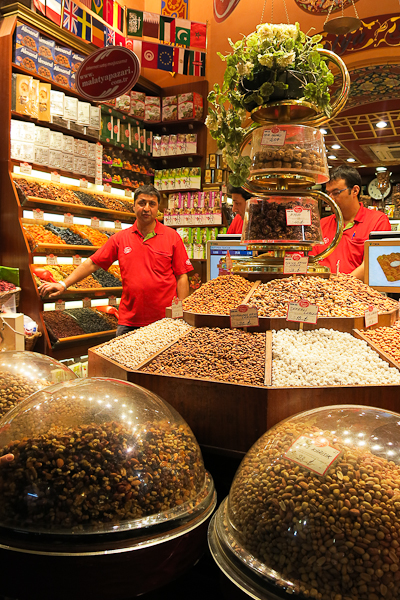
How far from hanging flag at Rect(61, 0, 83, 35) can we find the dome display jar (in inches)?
198

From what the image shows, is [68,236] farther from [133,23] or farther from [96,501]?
[96,501]

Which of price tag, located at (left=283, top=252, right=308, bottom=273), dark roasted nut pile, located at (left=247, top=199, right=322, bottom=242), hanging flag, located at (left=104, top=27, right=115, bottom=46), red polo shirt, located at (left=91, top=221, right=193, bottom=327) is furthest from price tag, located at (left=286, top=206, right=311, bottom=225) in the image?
hanging flag, located at (left=104, top=27, right=115, bottom=46)

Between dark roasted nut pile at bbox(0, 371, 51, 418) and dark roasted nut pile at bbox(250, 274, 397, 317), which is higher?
dark roasted nut pile at bbox(250, 274, 397, 317)

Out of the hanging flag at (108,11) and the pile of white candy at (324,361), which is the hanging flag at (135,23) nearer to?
the hanging flag at (108,11)

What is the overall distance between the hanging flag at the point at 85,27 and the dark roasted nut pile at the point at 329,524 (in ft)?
17.9

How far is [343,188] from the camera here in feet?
12.1

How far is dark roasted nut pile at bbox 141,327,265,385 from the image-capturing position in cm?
162

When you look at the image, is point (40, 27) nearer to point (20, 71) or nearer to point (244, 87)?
point (20, 71)

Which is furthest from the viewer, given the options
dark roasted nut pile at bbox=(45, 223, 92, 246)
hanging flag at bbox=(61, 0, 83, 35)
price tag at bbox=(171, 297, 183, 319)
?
hanging flag at bbox=(61, 0, 83, 35)

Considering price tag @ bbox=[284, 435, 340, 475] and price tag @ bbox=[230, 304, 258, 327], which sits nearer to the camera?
price tag @ bbox=[284, 435, 340, 475]

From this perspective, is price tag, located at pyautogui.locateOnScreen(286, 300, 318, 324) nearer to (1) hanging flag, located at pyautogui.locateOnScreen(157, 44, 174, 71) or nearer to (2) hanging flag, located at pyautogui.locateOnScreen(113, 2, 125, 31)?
(1) hanging flag, located at pyautogui.locateOnScreen(157, 44, 174, 71)

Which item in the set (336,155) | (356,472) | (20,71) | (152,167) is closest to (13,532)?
(356,472)

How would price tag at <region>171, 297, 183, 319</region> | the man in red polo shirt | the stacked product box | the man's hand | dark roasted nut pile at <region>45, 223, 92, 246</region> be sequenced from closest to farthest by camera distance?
price tag at <region>171, 297, 183, 319</region> → the man's hand → the man in red polo shirt → dark roasted nut pile at <region>45, 223, 92, 246</region> → the stacked product box

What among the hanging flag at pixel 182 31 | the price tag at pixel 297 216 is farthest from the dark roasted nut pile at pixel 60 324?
the hanging flag at pixel 182 31
